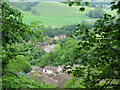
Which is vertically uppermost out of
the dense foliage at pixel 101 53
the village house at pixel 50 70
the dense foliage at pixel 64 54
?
the dense foliage at pixel 101 53

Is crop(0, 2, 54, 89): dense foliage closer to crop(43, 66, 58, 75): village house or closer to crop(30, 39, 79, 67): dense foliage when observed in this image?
crop(30, 39, 79, 67): dense foliage

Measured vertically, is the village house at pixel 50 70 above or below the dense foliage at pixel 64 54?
below

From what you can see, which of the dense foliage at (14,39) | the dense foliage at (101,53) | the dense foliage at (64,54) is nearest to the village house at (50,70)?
the dense foliage at (64,54)

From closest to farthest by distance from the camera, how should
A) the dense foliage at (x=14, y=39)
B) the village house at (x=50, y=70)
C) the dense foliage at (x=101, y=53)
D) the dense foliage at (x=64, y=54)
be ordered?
the dense foliage at (x=101, y=53)
the dense foliage at (x=64, y=54)
the dense foliage at (x=14, y=39)
the village house at (x=50, y=70)

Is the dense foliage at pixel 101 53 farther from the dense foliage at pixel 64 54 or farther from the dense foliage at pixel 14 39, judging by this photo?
the dense foliage at pixel 14 39

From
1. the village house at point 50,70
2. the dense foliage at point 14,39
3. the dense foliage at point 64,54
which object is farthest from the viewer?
the village house at point 50,70

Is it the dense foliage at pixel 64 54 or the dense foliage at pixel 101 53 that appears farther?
the dense foliage at pixel 64 54

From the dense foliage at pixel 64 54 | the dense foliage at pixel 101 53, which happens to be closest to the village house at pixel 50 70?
the dense foliage at pixel 64 54

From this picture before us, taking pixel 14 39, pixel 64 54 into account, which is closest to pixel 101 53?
pixel 14 39

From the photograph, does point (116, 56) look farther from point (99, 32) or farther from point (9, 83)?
point (9, 83)

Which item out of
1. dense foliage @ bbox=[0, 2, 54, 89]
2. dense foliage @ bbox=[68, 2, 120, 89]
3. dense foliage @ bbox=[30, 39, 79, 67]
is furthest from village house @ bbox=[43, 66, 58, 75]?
dense foliage @ bbox=[68, 2, 120, 89]

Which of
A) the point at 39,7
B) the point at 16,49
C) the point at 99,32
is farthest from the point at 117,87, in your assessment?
the point at 39,7
